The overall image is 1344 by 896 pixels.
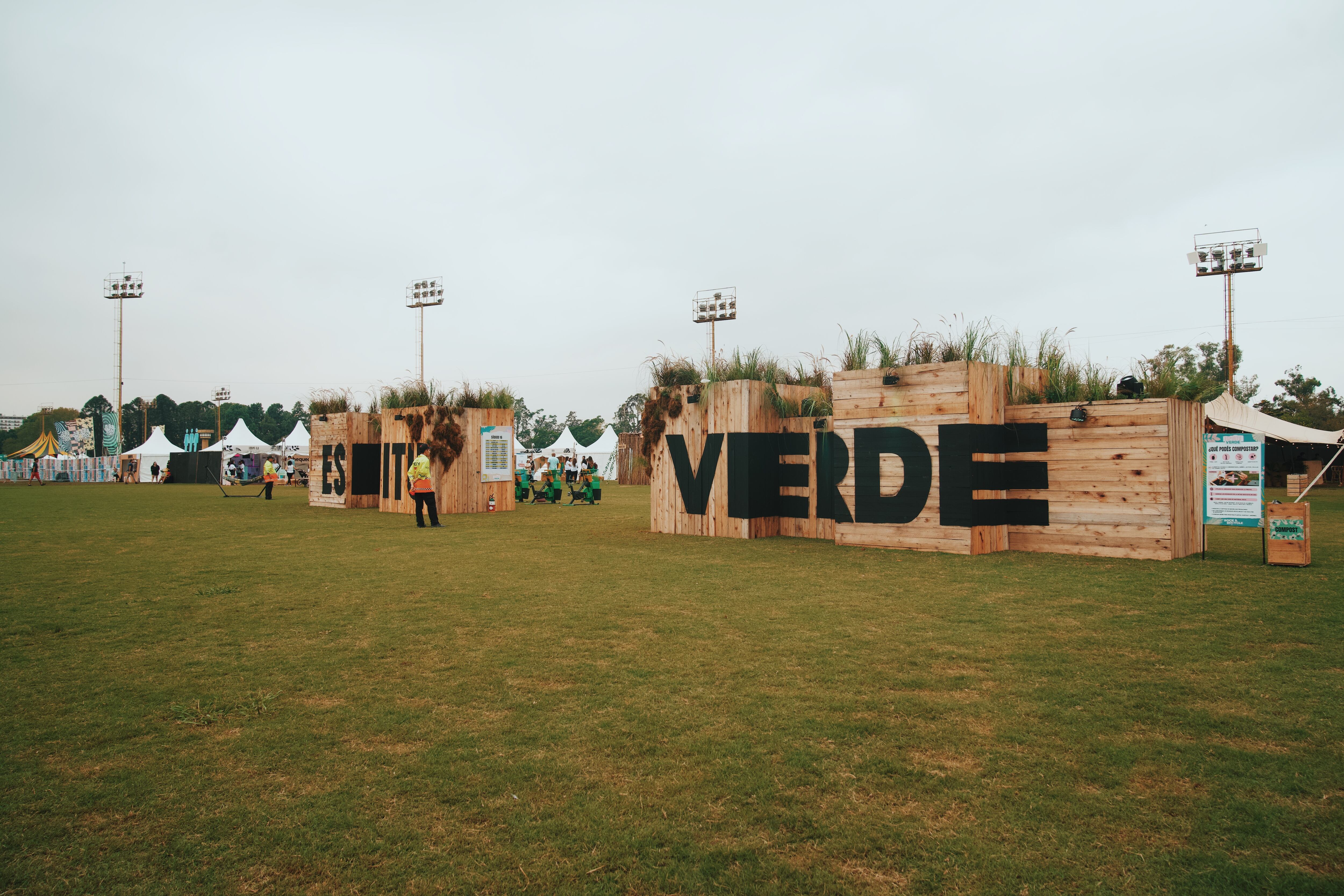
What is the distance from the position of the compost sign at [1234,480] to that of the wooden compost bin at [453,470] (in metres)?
A: 14.9

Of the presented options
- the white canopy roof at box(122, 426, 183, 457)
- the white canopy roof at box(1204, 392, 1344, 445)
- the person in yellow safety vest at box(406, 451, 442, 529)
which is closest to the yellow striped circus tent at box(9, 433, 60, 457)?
the white canopy roof at box(122, 426, 183, 457)

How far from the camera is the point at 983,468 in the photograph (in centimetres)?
1044

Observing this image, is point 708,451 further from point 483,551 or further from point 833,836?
point 833,836

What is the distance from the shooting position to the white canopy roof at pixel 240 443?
4644 cm

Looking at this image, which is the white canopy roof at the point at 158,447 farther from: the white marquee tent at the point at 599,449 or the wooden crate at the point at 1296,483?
the wooden crate at the point at 1296,483

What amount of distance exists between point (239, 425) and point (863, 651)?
50.7 meters

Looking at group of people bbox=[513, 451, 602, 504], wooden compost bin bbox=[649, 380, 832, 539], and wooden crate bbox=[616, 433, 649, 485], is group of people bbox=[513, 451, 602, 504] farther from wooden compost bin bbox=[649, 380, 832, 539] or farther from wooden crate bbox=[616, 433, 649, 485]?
wooden crate bbox=[616, 433, 649, 485]

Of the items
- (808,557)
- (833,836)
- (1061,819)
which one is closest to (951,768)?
(1061,819)

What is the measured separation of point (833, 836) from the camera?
109 inches

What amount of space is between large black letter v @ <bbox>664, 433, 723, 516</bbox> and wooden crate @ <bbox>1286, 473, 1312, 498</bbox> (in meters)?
22.7

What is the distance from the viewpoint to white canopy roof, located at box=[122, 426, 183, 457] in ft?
154

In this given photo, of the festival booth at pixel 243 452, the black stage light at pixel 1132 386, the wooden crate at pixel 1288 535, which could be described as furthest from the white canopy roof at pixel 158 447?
the wooden crate at pixel 1288 535

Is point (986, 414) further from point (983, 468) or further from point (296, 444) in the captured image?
point (296, 444)

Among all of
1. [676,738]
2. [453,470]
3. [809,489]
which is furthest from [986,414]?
[453,470]
